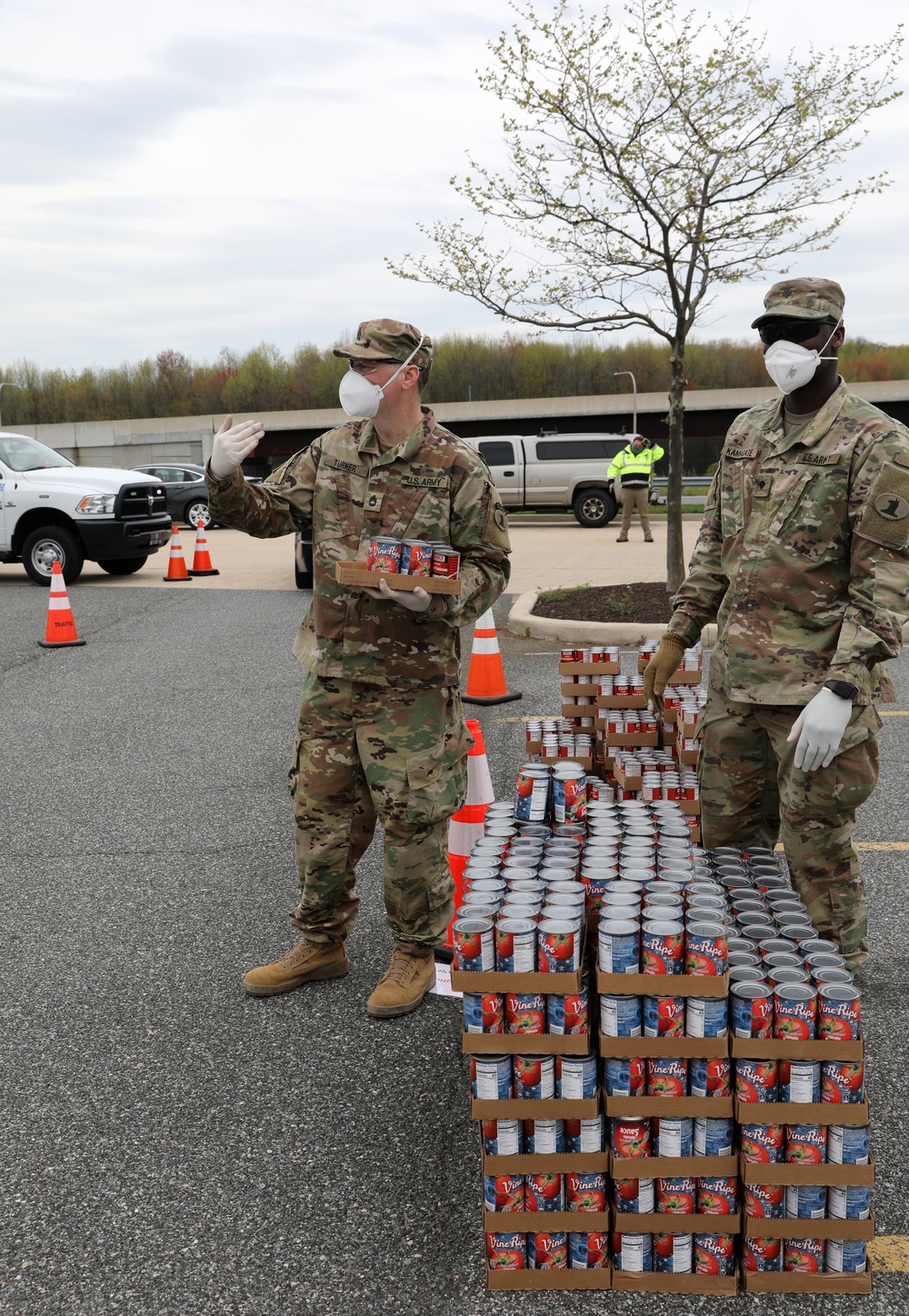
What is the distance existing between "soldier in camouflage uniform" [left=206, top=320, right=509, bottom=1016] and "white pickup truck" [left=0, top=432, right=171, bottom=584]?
459 inches

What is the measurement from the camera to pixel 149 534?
598 inches

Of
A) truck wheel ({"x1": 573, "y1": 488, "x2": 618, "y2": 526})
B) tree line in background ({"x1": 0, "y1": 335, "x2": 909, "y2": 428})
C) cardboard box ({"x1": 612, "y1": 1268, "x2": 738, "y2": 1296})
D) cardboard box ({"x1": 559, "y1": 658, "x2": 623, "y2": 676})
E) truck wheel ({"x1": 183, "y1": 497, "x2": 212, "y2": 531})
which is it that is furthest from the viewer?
tree line in background ({"x1": 0, "y1": 335, "x2": 909, "y2": 428})

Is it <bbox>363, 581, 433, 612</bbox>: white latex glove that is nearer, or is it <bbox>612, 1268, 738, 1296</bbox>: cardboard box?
<bbox>612, 1268, 738, 1296</bbox>: cardboard box

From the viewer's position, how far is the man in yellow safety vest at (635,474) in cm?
2039

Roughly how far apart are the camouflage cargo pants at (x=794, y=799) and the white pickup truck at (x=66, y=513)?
12.4 metres

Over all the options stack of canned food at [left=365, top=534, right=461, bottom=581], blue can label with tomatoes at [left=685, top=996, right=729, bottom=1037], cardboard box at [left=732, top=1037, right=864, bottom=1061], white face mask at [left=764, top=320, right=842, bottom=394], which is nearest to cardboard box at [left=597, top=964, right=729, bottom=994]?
blue can label with tomatoes at [left=685, top=996, right=729, bottom=1037]

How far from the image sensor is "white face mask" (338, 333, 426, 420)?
3.46 m

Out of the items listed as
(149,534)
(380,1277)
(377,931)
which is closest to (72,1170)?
(380,1277)

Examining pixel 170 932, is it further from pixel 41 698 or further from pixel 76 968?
pixel 41 698

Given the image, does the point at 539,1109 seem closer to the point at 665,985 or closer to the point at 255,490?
the point at 665,985

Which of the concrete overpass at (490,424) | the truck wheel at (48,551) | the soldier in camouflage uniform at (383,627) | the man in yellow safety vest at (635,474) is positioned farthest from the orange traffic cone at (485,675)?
A: the concrete overpass at (490,424)

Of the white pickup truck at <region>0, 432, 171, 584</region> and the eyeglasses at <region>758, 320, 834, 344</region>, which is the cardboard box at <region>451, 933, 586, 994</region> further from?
the white pickup truck at <region>0, 432, 171, 584</region>

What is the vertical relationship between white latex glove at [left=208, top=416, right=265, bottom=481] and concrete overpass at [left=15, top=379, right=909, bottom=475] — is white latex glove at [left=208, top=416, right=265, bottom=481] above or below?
below

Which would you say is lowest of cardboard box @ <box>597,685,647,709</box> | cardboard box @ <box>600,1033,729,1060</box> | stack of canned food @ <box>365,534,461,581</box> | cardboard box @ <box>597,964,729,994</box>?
cardboard box @ <box>600,1033,729,1060</box>
